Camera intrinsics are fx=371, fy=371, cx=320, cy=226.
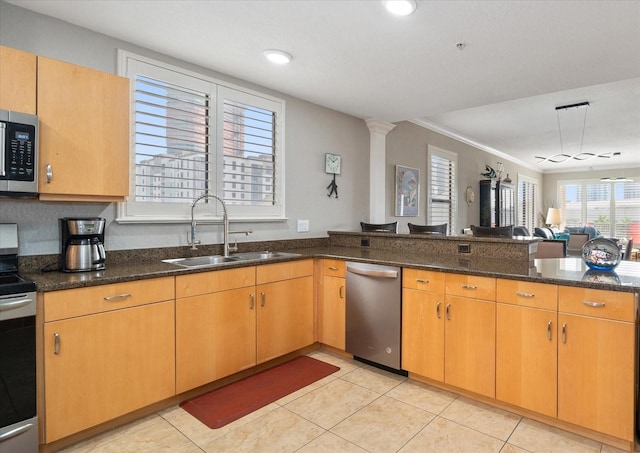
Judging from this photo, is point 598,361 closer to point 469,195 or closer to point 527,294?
point 527,294

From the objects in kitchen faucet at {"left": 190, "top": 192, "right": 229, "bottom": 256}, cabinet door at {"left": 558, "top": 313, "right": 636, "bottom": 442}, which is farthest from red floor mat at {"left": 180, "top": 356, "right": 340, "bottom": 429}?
cabinet door at {"left": 558, "top": 313, "right": 636, "bottom": 442}

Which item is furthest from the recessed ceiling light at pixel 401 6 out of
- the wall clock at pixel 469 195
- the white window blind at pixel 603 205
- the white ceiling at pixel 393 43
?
the white window blind at pixel 603 205

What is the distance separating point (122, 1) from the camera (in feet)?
6.92

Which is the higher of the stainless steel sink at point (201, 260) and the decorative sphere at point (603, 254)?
the decorative sphere at point (603, 254)

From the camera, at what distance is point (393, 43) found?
2.57m

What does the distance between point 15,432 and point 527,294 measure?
2687 mm

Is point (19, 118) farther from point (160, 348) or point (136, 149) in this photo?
point (160, 348)

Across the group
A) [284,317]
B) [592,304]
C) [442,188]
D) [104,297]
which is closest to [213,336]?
[284,317]

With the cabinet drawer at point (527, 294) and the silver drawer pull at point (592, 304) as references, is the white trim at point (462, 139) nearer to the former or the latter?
the cabinet drawer at point (527, 294)

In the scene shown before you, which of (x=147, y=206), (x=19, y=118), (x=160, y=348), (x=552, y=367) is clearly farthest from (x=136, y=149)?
(x=552, y=367)

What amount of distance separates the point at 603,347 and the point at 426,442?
3.42ft

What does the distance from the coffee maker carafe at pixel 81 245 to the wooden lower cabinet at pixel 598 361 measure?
8.82 ft

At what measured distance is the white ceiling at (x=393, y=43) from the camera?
7.08 ft

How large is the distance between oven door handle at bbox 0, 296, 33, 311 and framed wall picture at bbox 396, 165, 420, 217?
425cm
